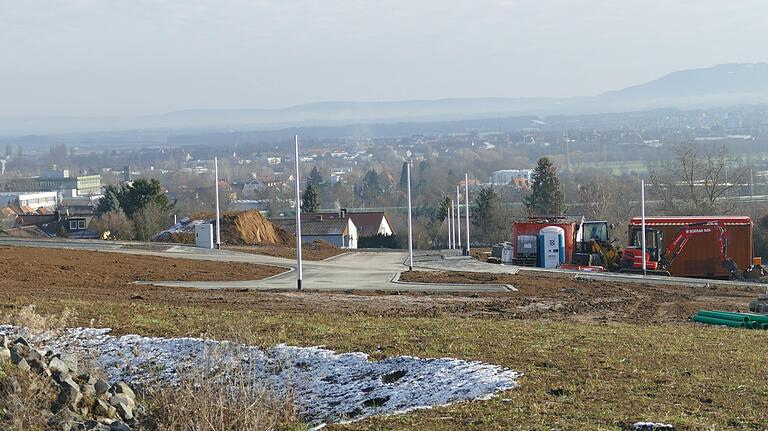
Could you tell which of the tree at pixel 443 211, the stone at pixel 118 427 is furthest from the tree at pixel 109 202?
the stone at pixel 118 427

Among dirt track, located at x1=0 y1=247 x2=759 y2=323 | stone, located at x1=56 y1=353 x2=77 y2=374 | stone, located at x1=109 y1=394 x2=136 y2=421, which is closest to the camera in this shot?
stone, located at x1=109 y1=394 x2=136 y2=421

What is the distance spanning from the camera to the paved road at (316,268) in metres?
31.2

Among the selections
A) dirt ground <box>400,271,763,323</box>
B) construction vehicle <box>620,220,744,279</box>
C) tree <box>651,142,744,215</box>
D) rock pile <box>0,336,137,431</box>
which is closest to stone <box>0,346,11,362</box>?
rock pile <box>0,336,137,431</box>

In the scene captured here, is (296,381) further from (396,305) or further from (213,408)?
(396,305)

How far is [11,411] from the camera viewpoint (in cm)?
1127

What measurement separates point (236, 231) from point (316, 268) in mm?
19223

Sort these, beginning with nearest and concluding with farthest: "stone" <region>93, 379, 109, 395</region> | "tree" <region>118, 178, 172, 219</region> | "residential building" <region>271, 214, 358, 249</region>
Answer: "stone" <region>93, 379, 109, 395</region>, "tree" <region>118, 178, 172, 219</region>, "residential building" <region>271, 214, 358, 249</region>

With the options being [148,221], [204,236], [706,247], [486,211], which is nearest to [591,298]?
[706,247]

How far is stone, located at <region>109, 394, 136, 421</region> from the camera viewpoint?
12031 millimetres

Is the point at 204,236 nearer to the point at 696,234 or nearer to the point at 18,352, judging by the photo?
the point at 696,234

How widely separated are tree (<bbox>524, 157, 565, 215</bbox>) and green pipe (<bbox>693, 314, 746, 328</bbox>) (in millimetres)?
56446

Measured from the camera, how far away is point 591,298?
2856cm

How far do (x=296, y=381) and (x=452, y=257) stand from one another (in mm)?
Answer: 33739

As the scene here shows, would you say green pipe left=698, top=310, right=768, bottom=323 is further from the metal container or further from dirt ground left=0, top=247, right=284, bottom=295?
the metal container
